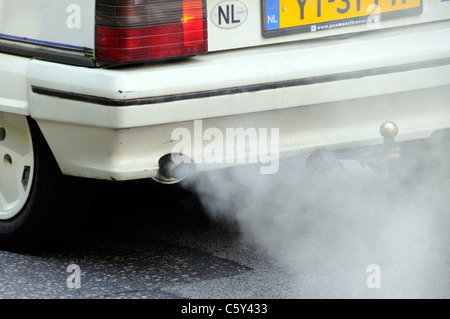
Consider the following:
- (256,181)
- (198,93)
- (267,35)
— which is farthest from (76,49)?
(256,181)

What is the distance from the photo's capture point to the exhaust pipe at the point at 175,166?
3.64 meters

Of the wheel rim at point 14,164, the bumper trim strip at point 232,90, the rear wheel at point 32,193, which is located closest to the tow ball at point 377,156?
the bumper trim strip at point 232,90

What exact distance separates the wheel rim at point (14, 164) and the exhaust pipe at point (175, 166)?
0.60m

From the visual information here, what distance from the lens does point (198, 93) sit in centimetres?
355

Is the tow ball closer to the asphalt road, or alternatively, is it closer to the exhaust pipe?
the asphalt road

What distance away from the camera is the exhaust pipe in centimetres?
364

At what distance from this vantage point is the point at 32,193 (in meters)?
3.97

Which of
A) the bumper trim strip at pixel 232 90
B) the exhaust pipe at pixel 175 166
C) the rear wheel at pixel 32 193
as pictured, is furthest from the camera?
the rear wheel at pixel 32 193

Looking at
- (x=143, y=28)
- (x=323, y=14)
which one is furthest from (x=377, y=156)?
(x=143, y=28)

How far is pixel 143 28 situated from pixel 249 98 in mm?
448

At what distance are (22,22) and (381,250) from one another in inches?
64.7

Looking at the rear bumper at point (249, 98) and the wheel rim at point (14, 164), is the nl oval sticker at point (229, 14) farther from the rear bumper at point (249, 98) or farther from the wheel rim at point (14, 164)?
the wheel rim at point (14, 164)

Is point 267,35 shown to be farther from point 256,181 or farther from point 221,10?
point 256,181

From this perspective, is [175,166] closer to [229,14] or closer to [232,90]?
[232,90]
